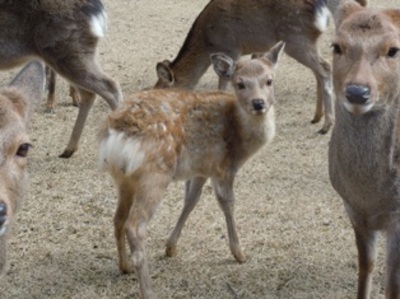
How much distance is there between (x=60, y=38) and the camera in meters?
5.98

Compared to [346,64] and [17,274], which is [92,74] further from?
[346,64]

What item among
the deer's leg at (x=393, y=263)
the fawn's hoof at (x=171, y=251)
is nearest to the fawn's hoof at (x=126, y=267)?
the fawn's hoof at (x=171, y=251)

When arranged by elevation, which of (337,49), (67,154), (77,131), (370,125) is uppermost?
(337,49)

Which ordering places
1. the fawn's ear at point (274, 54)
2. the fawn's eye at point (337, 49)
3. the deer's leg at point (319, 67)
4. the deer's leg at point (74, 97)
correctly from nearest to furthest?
the fawn's eye at point (337, 49)
the fawn's ear at point (274, 54)
the deer's leg at point (319, 67)
the deer's leg at point (74, 97)

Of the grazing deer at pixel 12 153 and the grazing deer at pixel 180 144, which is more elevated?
the grazing deer at pixel 12 153

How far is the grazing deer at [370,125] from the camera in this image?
10.8ft

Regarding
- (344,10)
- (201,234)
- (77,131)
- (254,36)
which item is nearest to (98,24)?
(77,131)

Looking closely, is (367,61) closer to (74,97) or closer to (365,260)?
(365,260)

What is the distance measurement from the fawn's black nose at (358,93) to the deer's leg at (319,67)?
11.5 feet

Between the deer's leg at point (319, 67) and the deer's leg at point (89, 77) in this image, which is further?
the deer's leg at point (319, 67)

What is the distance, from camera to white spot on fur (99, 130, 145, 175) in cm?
407

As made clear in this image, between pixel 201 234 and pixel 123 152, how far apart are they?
3.71 ft

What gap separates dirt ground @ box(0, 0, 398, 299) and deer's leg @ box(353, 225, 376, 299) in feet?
0.99

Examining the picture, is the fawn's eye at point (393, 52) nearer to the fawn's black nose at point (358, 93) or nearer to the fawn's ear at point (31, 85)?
the fawn's black nose at point (358, 93)
